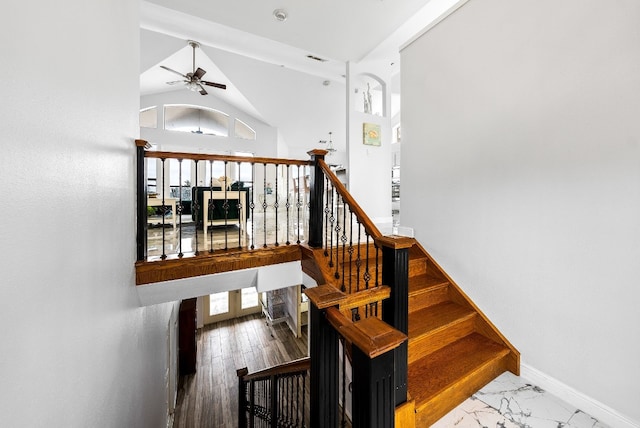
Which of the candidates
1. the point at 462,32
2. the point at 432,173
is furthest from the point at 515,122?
the point at 462,32

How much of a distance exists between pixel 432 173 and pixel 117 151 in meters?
2.79

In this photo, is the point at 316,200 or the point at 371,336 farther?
the point at 316,200

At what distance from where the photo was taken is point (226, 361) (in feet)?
21.4

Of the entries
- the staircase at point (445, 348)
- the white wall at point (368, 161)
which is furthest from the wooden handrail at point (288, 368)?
the white wall at point (368, 161)

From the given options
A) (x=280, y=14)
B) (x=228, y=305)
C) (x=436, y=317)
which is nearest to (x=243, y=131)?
(x=280, y=14)

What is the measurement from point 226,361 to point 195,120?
6.49 meters

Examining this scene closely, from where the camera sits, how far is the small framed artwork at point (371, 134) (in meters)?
4.41

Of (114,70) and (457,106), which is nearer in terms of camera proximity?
(114,70)

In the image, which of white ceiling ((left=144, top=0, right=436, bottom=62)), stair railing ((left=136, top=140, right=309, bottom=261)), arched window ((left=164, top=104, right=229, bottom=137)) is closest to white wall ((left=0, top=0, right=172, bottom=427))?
stair railing ((left=136, top=140, right=309, bottom=261))

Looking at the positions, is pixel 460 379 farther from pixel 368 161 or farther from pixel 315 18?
pixel 315 18

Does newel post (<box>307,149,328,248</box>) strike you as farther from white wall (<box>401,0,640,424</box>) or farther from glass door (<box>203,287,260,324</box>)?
glass door (<box>203,287,260,324</box>)

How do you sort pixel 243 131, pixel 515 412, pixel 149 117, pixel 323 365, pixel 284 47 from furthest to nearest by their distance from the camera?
pixel 243 131, pixel 149 117, pixel 284 47, pixel 515 412, pixel 323 365

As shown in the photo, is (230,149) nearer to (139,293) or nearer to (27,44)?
(139,293)

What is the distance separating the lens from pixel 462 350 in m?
2.14
